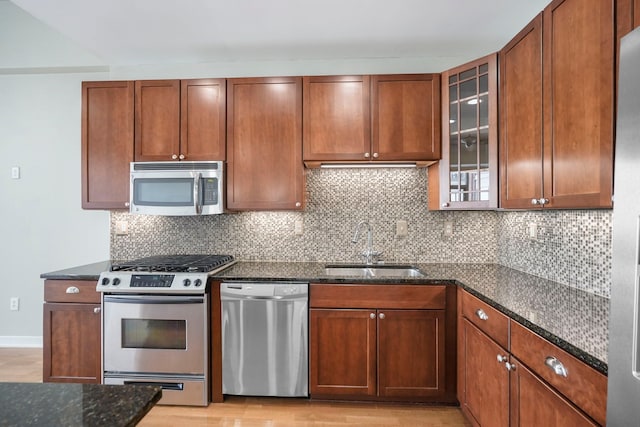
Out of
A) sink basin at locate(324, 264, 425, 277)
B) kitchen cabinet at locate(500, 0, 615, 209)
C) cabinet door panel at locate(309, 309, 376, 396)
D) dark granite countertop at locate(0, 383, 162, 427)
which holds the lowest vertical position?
cabinet door panel at locate(309, 309, 376, 396)

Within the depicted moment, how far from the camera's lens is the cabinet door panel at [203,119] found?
2.78 metres

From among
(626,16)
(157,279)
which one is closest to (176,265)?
(157,279)

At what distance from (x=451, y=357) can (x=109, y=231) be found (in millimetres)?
3118

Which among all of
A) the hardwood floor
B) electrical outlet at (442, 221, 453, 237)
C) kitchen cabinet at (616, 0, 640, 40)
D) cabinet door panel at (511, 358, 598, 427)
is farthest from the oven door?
kitchen cabinet at (616, 0, 640, 40)

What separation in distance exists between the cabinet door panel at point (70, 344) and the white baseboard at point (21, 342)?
4.16 ft

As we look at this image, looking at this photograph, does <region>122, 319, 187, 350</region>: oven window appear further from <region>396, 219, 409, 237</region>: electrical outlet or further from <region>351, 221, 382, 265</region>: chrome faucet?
<region>396, 219, 409, 237</region>: electrical outlet

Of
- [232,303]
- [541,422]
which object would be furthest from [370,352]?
[541,422]

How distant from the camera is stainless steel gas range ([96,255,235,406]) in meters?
2.43

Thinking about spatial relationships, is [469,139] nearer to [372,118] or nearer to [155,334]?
[372,118]

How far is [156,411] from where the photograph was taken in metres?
2.41

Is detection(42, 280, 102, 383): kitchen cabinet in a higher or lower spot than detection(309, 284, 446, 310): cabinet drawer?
lower

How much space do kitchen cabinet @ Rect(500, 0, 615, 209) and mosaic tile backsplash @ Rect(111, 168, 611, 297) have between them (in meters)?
0.85

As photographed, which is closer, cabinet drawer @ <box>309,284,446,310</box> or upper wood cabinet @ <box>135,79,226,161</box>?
cabinet drawer @ <box>309,284,446,310</box>

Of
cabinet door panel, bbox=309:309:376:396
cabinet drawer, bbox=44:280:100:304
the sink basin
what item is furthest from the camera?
the sink basin
